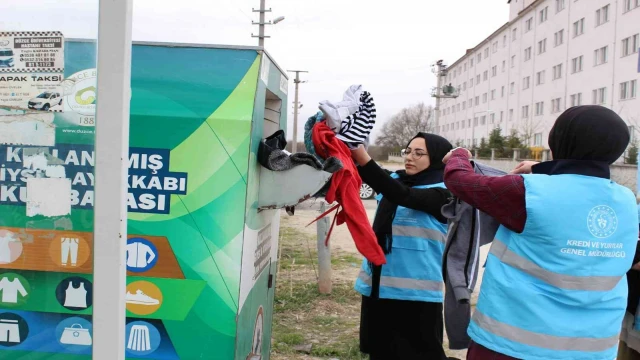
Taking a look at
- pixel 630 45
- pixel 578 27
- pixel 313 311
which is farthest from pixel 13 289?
pixel 578 27

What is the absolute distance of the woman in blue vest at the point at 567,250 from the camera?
1.99m

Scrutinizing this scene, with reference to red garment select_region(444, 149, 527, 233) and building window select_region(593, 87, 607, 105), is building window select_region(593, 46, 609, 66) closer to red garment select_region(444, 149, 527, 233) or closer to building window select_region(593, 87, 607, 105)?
building window select_region(593, 87, 607, 105)

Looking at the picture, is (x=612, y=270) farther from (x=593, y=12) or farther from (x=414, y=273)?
(x=593, y=12)

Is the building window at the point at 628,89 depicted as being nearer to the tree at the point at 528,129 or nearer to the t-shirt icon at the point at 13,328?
the tree at the point at 528,129

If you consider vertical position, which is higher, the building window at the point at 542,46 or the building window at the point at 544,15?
A: the building window at the point at 544,15

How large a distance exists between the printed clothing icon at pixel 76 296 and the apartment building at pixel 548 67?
2306 cm

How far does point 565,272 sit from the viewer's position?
2.00m

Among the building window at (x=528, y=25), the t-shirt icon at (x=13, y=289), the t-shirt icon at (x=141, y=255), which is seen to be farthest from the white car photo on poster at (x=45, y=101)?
the building window at (x=528, y=25)

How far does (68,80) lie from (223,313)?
1.19 m

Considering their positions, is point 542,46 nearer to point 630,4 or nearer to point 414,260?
point 630,4

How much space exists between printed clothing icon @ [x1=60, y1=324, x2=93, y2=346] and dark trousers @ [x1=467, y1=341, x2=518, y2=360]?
1.38 metres

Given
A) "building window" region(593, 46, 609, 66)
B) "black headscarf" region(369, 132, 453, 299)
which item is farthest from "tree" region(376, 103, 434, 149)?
"black headscarf" region(369, 132, 453, 299)

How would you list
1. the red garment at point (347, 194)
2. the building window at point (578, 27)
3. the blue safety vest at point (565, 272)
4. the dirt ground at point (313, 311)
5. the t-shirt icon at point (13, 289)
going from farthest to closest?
the building window at point (578, 27), the dirt ground at point (313, 311), the red garment at point (347, 194), the blue safety vest at point (565, 272), the t-shirt icon at point (13, 289)

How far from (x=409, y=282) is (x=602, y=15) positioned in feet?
122
